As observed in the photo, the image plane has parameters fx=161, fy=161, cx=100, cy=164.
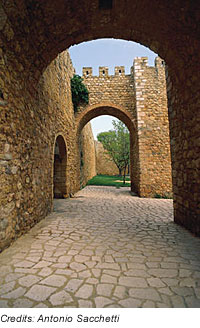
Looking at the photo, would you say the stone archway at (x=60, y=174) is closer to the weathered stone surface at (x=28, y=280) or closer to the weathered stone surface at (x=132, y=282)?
the weathered stone surface at (x=28, y=280)

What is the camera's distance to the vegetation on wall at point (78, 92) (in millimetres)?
8469

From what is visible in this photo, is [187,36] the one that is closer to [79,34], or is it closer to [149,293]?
[79,34]

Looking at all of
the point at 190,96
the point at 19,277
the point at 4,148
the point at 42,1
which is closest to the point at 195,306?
the point at 19,277

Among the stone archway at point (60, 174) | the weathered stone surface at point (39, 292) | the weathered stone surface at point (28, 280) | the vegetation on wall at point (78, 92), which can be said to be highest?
the vegetation on wall at point (78, 92)

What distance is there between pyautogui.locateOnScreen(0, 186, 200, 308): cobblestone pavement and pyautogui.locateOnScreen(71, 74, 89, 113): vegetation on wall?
730cm

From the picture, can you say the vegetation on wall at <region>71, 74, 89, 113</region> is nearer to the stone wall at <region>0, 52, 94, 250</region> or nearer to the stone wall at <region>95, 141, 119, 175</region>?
the stone wall at <region>0, 52, 94, 250</region>

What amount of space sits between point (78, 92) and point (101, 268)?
28.4ft

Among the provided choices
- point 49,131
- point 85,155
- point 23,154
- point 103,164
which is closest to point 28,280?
point 23,154

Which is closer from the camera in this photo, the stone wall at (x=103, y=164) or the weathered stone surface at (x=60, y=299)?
the weathered stone surface at (x=60, y=299)

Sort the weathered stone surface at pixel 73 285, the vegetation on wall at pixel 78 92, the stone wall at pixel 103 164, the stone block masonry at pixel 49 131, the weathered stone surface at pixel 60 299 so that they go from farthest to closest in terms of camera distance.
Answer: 1. the stone wall at pixel 103 164
2. the vegetation on wall at pixel 78 92
3. the stone block masonry at pixel 49 131
4. the weathered stone surface at pixel 73 285
5. the weathered stone surface at pixel 60 299

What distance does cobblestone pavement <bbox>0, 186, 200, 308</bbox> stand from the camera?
1.43 metres

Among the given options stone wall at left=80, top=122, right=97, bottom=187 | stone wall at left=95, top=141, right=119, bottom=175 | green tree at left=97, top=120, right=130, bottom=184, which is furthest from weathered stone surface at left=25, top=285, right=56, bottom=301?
stone wall at left=95, top=141, right=119, bottom=175

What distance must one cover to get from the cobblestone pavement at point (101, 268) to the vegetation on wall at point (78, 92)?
7.30 meters

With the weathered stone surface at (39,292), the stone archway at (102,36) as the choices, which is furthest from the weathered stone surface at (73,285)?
the stone archway at (102,36)
